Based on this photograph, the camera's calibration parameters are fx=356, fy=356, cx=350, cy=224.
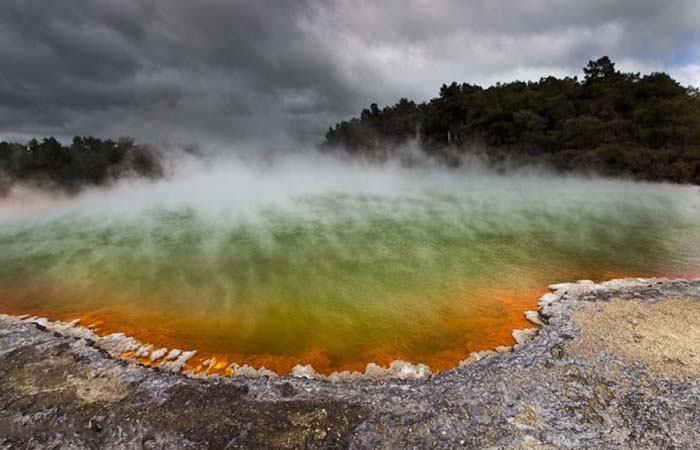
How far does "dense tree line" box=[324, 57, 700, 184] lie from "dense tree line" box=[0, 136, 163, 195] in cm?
3536

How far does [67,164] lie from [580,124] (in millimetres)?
48866

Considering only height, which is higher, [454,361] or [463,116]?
[463,116]

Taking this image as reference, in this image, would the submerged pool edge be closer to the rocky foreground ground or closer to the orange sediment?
the orange sediment

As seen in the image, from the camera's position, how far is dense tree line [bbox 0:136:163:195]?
109ft

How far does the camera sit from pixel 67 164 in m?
36.1

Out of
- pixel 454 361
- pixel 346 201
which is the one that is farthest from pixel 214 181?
pixel 454 361

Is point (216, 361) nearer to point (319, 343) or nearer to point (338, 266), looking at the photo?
point (319, 343)

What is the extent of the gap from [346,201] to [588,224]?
13.6 m

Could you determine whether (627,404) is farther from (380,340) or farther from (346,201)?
(346,201)

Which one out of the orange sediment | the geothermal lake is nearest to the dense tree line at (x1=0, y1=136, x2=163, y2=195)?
the geothermal lake

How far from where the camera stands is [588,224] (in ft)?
50.3

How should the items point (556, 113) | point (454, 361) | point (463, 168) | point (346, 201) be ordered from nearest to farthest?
point (454, 361)
point (346, 201)
point (556, 113)
point (463, 168)

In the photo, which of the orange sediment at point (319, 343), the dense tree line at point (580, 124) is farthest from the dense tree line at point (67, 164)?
the dense tree line at point (580, 124)

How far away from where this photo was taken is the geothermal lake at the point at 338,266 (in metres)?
7.06
